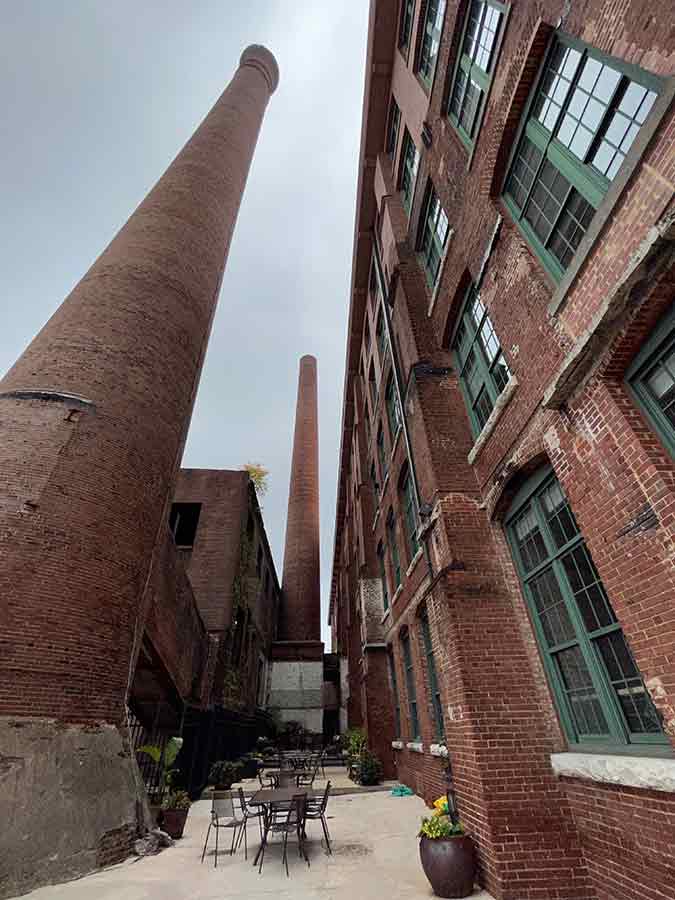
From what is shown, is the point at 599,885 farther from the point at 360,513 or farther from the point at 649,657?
the point at 360,513

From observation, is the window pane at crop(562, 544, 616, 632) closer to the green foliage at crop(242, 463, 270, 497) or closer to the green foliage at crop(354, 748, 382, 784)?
the green foliage at crop(354, 748, 382, 784)

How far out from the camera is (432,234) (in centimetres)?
1027

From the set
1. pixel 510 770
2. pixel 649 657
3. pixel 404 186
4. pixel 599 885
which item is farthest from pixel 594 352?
pixel 404 186

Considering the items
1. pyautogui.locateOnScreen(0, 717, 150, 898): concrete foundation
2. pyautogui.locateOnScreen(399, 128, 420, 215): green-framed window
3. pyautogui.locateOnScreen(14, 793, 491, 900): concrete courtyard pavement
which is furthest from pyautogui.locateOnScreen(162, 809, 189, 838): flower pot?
pyautogui.locateOnScreen(399, 128, 420, 215): green-framed window

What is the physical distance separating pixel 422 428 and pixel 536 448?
2856mm

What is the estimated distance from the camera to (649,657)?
A: 11.3ft

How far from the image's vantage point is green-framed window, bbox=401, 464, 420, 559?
409 inches

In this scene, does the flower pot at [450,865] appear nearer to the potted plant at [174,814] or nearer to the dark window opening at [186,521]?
the potted plant at [174,814]

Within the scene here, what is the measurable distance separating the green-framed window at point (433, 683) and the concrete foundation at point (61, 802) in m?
4.81

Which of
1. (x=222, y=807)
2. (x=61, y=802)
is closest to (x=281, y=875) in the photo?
(x=222, y=807)

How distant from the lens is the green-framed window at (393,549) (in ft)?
40.4

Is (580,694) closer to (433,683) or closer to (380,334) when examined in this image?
(433,683)

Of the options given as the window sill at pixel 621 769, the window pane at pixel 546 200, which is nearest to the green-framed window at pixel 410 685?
the window sill at pixel 621 769

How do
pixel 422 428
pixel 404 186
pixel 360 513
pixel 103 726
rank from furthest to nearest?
pixel 360 513
pixel 404 186
pixel 422 428
pixel 103 726
